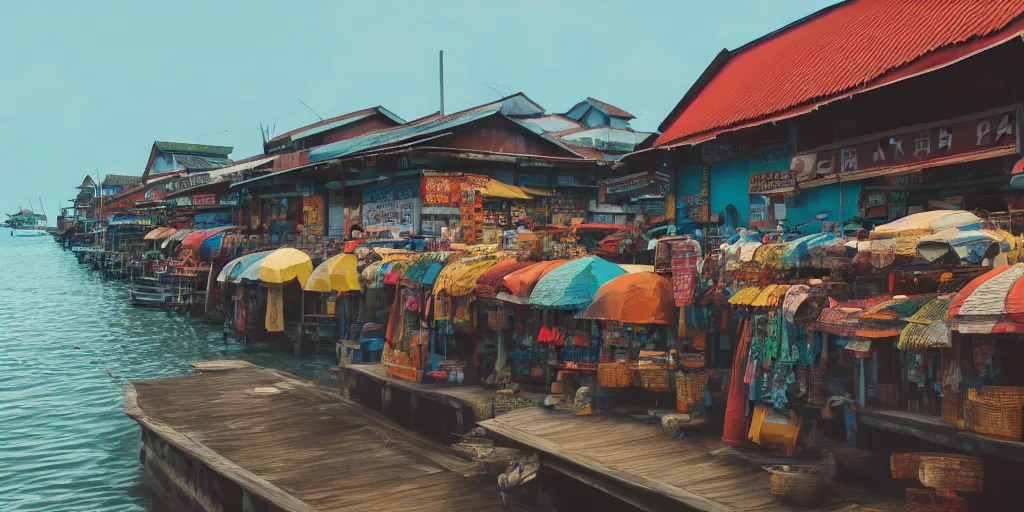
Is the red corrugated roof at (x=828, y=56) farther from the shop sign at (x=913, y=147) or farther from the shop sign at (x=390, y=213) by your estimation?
the shop sign at (x=390, y=213)

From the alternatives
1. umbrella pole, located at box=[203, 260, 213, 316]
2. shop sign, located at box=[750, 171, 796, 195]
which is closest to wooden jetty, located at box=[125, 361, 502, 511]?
shop sign, located at box=[750, 171, 796, 195]

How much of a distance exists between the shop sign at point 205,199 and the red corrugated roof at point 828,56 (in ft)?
108

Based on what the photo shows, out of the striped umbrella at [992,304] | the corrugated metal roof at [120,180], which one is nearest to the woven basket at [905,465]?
the striped umbrella at [992,304]

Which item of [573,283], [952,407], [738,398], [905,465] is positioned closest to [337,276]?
[573,283]

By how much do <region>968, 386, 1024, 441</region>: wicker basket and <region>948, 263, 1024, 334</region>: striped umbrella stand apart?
71 cm

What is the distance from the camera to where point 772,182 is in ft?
56.3

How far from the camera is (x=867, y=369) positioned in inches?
400

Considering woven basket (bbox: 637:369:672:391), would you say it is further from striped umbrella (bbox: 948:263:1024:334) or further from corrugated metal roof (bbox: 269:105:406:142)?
corrugated metal roof (bbox: 269:105:406:142)

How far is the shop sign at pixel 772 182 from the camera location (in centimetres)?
1669

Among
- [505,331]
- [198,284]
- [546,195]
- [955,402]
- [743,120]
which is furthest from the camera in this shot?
[198,284]

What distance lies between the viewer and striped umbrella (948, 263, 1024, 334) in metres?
7.55

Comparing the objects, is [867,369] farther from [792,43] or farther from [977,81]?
[792,43]

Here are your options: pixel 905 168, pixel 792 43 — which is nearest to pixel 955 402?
pixel 905 168

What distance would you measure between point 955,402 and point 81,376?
26491mm
